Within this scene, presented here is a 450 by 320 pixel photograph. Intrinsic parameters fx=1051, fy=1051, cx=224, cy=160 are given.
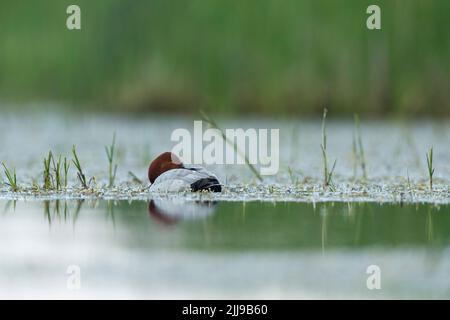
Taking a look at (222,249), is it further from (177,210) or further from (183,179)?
(183,179)

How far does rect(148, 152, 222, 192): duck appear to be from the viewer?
17.4ft

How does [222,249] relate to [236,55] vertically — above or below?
below

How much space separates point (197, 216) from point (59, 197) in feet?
2.98

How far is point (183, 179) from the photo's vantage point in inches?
209

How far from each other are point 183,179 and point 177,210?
1.59 feet

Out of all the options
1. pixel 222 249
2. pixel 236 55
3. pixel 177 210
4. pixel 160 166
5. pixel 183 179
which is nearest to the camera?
pixel 222 249

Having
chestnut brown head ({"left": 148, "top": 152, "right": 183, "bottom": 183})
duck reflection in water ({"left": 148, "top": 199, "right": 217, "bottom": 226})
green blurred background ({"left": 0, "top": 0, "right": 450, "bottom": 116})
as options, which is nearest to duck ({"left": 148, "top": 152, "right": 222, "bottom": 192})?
chestnut brown head ({"left": 148, "top": 152, "right": 183, "bottom": 183})

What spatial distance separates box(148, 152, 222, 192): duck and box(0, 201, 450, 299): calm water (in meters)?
0.28

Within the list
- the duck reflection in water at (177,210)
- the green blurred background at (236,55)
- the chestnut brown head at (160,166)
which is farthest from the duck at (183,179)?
the green blurred background at (236,55)

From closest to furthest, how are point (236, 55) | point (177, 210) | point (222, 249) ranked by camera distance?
point (222, 249) → point (177, 210) → point (236, 55)

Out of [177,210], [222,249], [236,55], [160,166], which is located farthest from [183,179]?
[236,55]

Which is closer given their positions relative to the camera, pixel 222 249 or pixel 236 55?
pixel 222 249

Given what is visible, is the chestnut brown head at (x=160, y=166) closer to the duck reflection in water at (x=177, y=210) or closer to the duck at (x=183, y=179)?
the duck at (x=183, y=179)

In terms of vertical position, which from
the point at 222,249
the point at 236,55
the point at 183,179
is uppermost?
the point at 236,55
